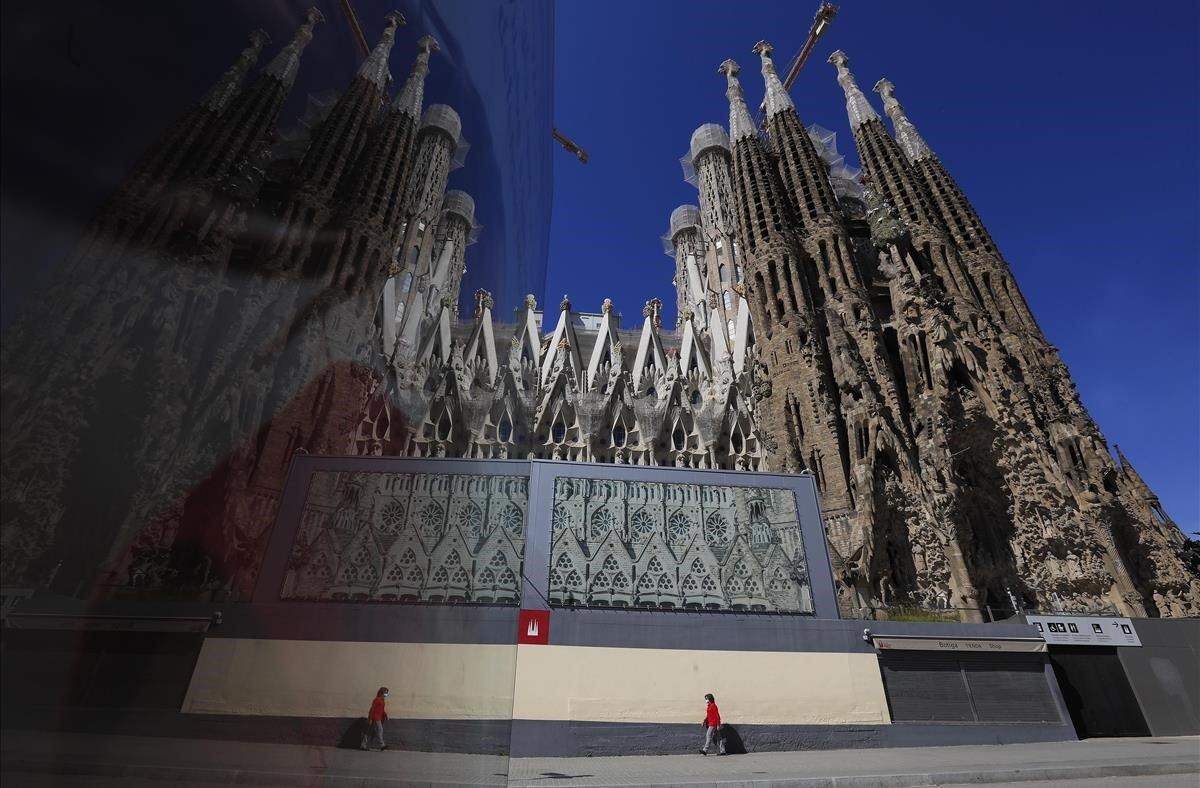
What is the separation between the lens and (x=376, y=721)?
98 cm

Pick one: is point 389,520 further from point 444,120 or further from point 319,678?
point 444,120

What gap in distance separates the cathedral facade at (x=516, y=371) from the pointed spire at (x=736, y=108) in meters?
0.22

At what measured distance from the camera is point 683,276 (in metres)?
34.4

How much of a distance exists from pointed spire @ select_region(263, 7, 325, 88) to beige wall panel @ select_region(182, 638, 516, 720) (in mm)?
992

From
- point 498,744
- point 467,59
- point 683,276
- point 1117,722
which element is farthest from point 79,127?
point 683,276

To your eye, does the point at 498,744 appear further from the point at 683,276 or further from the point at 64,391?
the point at 683,276

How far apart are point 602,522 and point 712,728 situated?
398 cm

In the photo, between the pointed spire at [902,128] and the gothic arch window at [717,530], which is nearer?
the gothic arch window at [717,530]

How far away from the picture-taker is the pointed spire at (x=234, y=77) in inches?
33.8

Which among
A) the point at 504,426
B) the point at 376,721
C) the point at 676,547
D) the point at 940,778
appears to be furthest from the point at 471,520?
the point at 504,426

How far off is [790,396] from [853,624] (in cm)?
994

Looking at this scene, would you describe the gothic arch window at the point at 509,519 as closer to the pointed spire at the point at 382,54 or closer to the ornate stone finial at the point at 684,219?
the pointed spire at the point at 382,54

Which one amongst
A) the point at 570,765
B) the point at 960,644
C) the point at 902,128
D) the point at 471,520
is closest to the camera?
the point at 471,520

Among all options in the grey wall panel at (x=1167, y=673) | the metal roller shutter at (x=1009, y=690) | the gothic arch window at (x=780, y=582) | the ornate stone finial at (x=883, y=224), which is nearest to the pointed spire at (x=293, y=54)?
the gothic arch window at (x=780, y=582)
